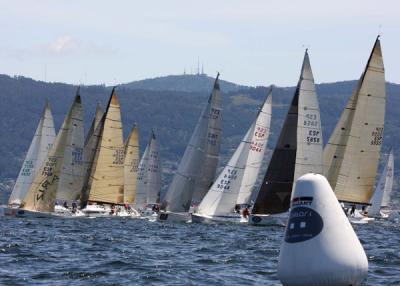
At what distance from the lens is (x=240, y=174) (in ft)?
202

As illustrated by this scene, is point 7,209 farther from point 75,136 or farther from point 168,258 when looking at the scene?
point 168,258

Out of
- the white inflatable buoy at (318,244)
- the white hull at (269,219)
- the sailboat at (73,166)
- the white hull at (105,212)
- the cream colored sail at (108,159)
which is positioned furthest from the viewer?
the sailboat at (73,166)

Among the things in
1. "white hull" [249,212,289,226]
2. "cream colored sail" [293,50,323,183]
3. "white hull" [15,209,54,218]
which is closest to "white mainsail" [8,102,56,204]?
"white hull" [15,209,54,218]

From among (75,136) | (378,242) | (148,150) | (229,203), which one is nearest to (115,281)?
(378,242)

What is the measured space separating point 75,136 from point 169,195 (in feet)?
30.1

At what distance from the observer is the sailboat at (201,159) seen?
6531 cm

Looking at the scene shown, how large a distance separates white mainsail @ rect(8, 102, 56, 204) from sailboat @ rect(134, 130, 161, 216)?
1292 centimetres

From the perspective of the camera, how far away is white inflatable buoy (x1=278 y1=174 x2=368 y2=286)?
61.1 ft

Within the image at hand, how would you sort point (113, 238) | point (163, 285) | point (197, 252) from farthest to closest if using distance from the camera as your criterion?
point (113, 238) → point (197, 252) → point (163, 285)

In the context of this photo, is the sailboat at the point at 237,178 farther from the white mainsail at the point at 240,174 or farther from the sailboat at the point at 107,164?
the sailboat at the point at 107,164

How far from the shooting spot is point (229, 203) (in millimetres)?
61375

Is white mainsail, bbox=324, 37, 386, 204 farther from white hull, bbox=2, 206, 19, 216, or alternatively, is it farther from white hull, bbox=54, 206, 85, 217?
white hull, bbox=2, 206, 19, 216

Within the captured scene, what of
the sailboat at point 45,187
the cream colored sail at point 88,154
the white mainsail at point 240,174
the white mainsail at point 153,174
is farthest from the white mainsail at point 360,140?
the white mainsail at point 153,174

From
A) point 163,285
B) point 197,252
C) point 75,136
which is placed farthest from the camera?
point 75,136
